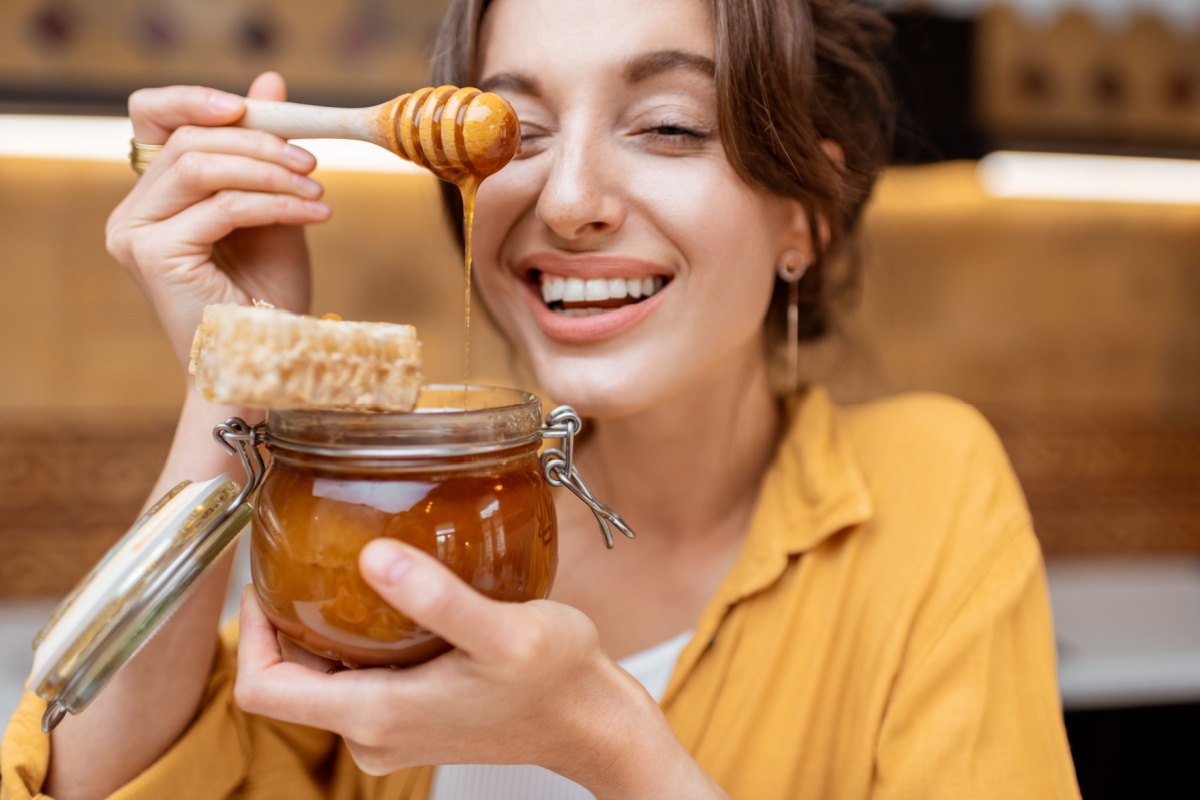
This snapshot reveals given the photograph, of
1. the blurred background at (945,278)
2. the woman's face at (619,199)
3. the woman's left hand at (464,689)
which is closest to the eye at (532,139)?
the woman's face at (619,199)

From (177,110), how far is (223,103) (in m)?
0.07

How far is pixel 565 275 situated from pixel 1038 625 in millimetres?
710

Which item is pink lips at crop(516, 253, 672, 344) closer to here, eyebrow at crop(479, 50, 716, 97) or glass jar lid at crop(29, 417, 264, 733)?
eyebrow at crop(479, 50, 716, 97)

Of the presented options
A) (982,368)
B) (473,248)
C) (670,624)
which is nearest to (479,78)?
(473,248)

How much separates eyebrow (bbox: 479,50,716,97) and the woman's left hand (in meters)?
0.64

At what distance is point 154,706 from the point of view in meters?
1.07

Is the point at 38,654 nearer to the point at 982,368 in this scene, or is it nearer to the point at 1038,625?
the point at 1038,625

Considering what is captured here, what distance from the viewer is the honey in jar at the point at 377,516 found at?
708 millimetres

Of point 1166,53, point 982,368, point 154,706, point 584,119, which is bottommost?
point 982,368

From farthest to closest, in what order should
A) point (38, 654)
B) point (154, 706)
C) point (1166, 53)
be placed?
point (1166, 53), point (154, 706), point (38, 654)

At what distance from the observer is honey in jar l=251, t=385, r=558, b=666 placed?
708mm

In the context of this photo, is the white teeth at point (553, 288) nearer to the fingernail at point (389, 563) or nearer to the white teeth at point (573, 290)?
the white teeth at point (573, 290)

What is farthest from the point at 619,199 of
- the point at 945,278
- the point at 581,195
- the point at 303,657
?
the point at 945,278

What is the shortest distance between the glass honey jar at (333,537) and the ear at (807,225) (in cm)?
70
